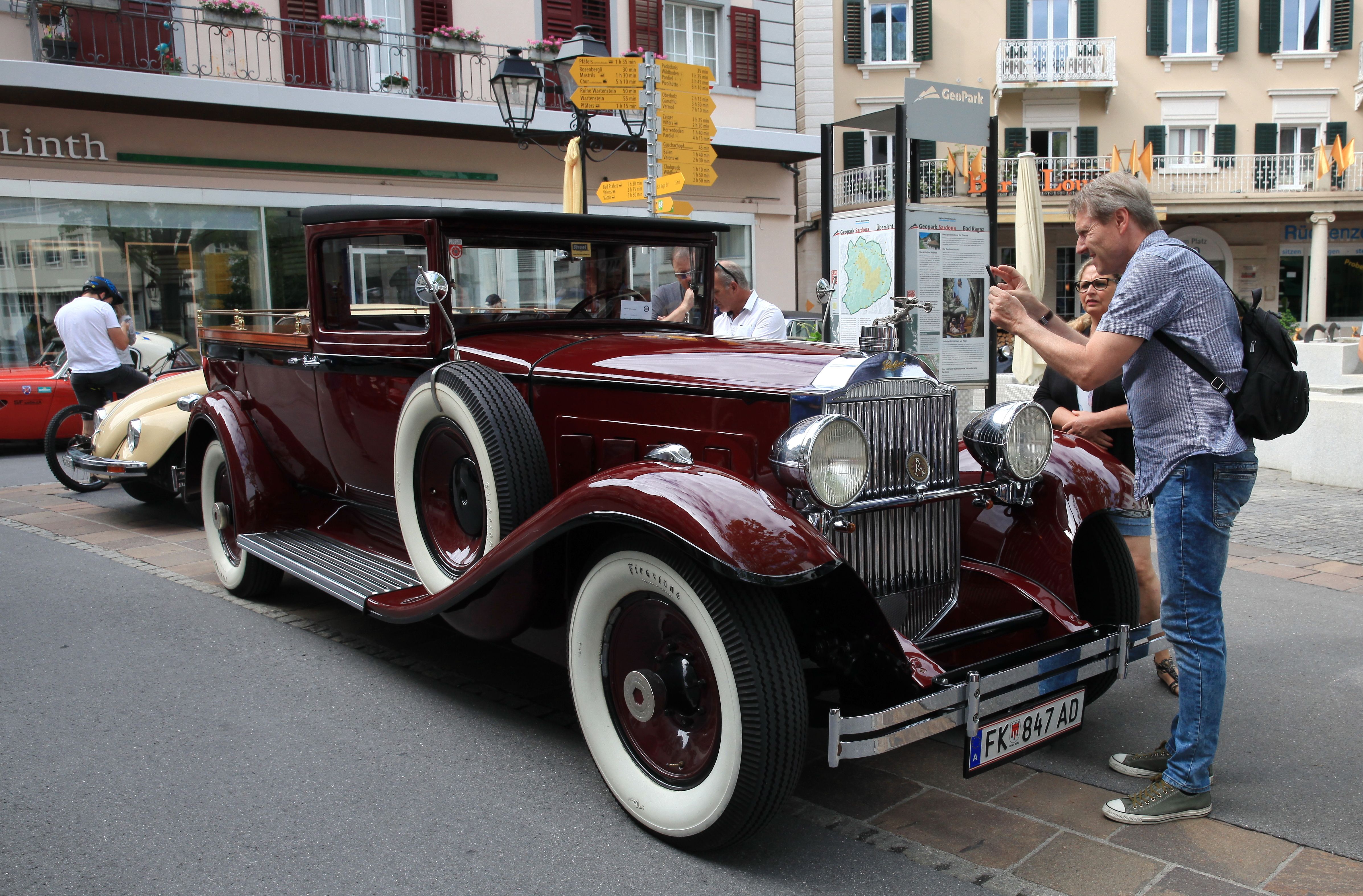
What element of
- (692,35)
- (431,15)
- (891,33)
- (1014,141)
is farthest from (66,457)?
(1014,141)

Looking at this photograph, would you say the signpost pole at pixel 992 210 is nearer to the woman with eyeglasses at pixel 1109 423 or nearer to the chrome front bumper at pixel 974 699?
the woman with eyeglasses at pixel 1109 423

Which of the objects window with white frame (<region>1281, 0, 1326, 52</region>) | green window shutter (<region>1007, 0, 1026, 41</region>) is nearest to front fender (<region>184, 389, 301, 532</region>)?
green window shutter (<region>1007, 0, 1026, 41</region>)

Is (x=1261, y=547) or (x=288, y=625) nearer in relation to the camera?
(x=288, y=625)

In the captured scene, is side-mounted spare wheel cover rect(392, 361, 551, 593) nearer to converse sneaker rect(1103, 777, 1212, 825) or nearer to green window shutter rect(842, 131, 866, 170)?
converse sneaker rect(1103, 777, 1212, 825)

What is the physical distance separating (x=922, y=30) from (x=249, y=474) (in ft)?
76.4

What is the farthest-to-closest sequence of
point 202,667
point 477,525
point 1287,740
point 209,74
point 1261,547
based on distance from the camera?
point 209,74
point 1261,547
point 202,667
point 477,525
point 1287,740

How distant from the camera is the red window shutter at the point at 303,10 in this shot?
13.5 metres

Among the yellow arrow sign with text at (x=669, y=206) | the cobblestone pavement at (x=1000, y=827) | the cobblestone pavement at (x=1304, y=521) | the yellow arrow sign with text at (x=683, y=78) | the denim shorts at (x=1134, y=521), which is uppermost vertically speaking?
the yellow arrow sign with text at (x=683, y=78)

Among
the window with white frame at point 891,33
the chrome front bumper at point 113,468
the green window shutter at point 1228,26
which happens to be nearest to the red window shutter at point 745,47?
the window with white frame at point 891,33

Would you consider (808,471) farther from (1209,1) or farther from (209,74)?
(1209,1)

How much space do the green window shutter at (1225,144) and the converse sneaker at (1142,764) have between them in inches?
1014

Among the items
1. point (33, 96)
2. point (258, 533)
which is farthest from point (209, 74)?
point (258, 533)

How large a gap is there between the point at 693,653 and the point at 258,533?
2.91m

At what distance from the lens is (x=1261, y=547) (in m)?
5.78
